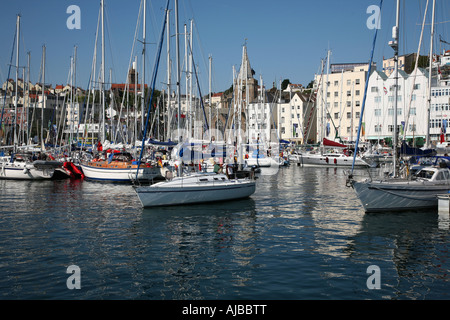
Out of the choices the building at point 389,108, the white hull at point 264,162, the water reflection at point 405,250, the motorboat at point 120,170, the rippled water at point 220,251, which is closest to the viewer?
the rippled water at point 220,251

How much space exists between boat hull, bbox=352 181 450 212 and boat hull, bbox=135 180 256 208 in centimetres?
822

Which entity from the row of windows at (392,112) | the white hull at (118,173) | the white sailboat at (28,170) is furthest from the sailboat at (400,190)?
the row of windows at (392,112)

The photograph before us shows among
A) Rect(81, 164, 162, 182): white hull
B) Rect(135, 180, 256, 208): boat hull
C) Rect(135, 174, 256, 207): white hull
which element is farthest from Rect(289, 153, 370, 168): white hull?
Rect(135, 174, 256, 207): white hull

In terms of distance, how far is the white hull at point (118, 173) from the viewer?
3875 centimetres

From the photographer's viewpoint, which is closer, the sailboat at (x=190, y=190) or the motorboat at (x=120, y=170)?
the sailboat at (x=190, y=190)

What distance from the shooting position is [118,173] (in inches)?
1608

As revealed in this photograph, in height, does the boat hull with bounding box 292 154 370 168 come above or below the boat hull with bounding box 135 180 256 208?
above

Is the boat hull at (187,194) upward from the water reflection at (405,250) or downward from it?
upward

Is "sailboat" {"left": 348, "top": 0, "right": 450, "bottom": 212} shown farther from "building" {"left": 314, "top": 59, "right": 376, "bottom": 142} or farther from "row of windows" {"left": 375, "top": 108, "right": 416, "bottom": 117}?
"building" {"left": 314, "top": 59, "right": 376, "bottom": 142}

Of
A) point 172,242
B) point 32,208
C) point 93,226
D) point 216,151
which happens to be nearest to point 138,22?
point 216,151

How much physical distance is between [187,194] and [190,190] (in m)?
0.32

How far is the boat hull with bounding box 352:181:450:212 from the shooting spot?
78.5ft

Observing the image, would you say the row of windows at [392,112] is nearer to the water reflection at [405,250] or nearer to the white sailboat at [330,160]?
the white sailboat at [330,160]

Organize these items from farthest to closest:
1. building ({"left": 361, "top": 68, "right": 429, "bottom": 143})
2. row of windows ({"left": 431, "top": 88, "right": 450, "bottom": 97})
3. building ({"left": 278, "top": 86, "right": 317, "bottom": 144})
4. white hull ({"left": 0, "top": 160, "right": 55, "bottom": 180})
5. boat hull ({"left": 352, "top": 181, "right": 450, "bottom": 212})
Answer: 1. building ({"left": 278, "top": 86, "right": 317, "bottom": 144})
2. building ({"left": 361, "top": 68, "right": 429, "bottom": 143})
3. row of windows ({"left": 431, "top": 88, "right": 450, "bottom": 97})
4. white hull ({"left": 0, "top": 160, "right": 55, "bottom": 180})
5. boat hull ({"left": 352, "top": 181, "right": 450, "bottom": 212})
